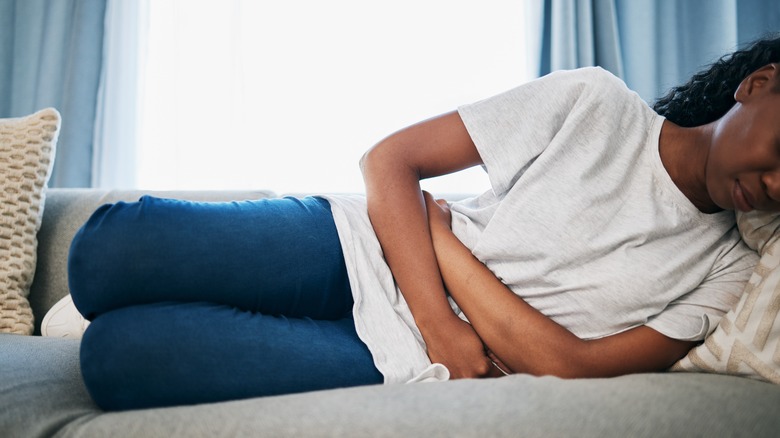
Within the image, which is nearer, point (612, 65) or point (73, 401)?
point (73, 401)

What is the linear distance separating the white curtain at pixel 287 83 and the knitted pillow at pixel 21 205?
45.8 inches

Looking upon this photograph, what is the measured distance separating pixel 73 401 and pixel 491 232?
64 centimetres

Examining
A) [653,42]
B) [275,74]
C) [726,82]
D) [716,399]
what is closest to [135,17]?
[275,74]

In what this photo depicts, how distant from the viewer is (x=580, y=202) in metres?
0.92

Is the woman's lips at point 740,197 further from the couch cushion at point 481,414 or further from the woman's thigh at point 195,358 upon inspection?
the woman's thigh at point 195,358

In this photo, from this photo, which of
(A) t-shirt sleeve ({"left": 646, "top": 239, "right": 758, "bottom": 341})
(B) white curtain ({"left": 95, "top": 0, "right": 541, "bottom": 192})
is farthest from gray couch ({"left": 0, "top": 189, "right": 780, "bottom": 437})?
(B) white curtain ({"left": 95, "top": 0, "right": 541, "bottom": 192})

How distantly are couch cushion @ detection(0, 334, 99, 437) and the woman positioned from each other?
50 millimetres

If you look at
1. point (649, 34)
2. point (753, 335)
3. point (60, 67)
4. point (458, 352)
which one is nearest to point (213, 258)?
point (458, 352)

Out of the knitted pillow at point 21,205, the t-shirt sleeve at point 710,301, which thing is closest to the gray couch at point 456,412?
the t-shirt sleeve at point 710,301

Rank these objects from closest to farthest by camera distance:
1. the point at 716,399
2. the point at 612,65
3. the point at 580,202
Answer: the point at 716,399 < the point at 580,202 < the point at 612,65

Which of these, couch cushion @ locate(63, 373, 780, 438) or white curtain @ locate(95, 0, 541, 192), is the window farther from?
couch cushion @ locate(63, 373, 780, 438)

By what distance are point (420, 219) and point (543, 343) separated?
0.28m

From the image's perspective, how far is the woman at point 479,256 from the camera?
74 cm

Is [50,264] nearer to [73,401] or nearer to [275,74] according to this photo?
[73,401]
